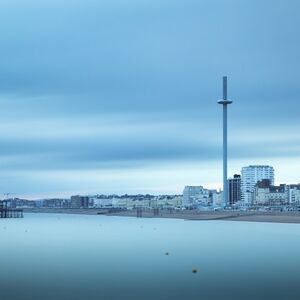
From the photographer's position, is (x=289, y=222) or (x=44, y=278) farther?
(x=289, y=222)

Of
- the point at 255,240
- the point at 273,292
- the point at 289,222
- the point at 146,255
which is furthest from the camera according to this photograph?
the point at 289,222

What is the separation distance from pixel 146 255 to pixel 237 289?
20767 mm

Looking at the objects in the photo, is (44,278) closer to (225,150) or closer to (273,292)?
(273,292)

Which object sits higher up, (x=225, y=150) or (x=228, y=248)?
(x=225, y=150)

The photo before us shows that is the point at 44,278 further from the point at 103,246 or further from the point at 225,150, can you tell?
the point at 225,150

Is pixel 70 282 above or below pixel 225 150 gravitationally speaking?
below

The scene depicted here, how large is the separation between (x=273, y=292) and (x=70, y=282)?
421 inches

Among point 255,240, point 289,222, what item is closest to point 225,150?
point 289,222

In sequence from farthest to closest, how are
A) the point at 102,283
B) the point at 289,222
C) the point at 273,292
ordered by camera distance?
1. the point at 289,222
2. the point at 102,283
3. the point at 273,292

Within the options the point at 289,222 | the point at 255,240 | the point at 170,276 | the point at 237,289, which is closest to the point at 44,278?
the point at 170,276

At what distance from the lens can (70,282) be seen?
37750 millimetres

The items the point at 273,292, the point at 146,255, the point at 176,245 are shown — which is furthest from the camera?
the point at 176,245

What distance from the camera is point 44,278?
Answer: 131 ft

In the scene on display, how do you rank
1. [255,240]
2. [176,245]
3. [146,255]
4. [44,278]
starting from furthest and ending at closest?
[255,240], [176,245], [146,255], [44,278]
